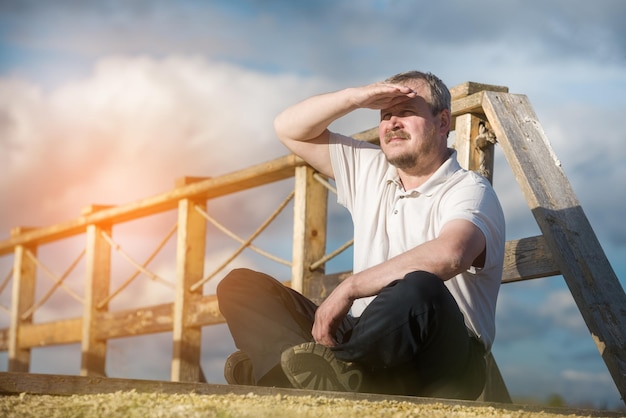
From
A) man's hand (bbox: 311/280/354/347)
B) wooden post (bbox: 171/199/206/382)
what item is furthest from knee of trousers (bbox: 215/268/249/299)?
wooden post (bbox: 171/199/206/382)

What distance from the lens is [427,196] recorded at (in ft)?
9.64

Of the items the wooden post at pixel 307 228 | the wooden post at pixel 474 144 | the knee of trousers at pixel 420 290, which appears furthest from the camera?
the wooden post at pixel 307 228

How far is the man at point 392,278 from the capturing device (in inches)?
99.7

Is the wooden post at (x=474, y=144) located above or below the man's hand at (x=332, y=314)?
above

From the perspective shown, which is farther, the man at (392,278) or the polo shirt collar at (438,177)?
the polo shirt collar at (438,177)

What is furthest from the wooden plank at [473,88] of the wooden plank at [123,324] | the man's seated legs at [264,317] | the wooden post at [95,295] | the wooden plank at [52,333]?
the wooden plank at [52,333]

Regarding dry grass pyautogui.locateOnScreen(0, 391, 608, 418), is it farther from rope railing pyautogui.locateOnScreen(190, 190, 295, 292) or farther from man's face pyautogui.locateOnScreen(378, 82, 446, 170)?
rope railing pyautogui.locateOnScreen(190, 190, 295, 292)

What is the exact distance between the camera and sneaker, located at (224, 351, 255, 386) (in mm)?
2990

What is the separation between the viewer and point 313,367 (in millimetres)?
2600

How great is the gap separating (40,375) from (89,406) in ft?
0.80

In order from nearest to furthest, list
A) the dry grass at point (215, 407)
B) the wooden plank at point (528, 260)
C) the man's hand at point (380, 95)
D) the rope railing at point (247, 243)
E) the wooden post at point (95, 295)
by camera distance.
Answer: the dry grass at point (215, 407) < the man's hand at point (380, 95) < the wooden plank at point (528, 260) < the rope railing at point (247, 243) < the wooden post at point (95, 295)

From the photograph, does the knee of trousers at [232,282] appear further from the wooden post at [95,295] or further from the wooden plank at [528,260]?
the wooden post at [95,295]

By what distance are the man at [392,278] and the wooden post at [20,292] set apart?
473cm

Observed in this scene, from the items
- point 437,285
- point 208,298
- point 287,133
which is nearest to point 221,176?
point 208,298
